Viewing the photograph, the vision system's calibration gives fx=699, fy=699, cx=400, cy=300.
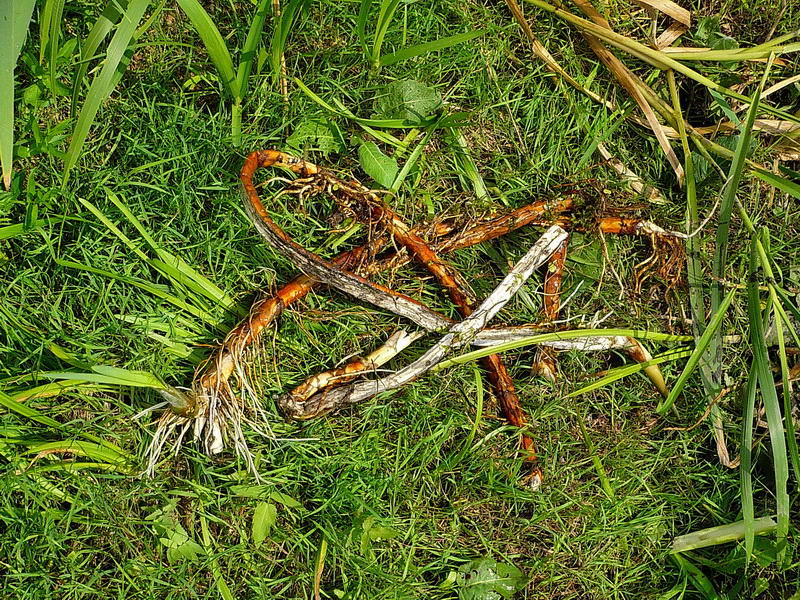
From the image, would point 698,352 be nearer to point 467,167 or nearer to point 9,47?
point 467,167

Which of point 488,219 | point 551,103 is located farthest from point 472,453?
point 551,103

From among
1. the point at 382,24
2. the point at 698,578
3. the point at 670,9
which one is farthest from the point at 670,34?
the point at 698,578

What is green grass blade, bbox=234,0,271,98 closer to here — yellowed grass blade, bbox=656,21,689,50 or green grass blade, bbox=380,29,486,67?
green grass blade, bbox=380,29,486,67

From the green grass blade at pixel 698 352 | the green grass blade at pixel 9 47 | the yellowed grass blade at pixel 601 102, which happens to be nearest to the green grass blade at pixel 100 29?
the green grass blade at pixel 9 47

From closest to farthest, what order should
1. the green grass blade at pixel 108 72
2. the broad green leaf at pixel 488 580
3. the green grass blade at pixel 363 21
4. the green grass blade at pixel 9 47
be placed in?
the green grass blade at pixel 9 47
the green grass blade at pixel 108 72
the green grass blade at pixel 363 21
the broad green leaf at pixel 488 580

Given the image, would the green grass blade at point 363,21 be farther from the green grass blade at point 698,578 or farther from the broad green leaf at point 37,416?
the green grass blade at point 698,578

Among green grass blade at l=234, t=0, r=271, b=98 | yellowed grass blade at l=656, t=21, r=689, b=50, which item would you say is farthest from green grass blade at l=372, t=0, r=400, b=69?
yellowed grass blade at l=656, t=21, r=689, b=50

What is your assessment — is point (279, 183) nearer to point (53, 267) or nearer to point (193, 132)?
point (193, 132)
